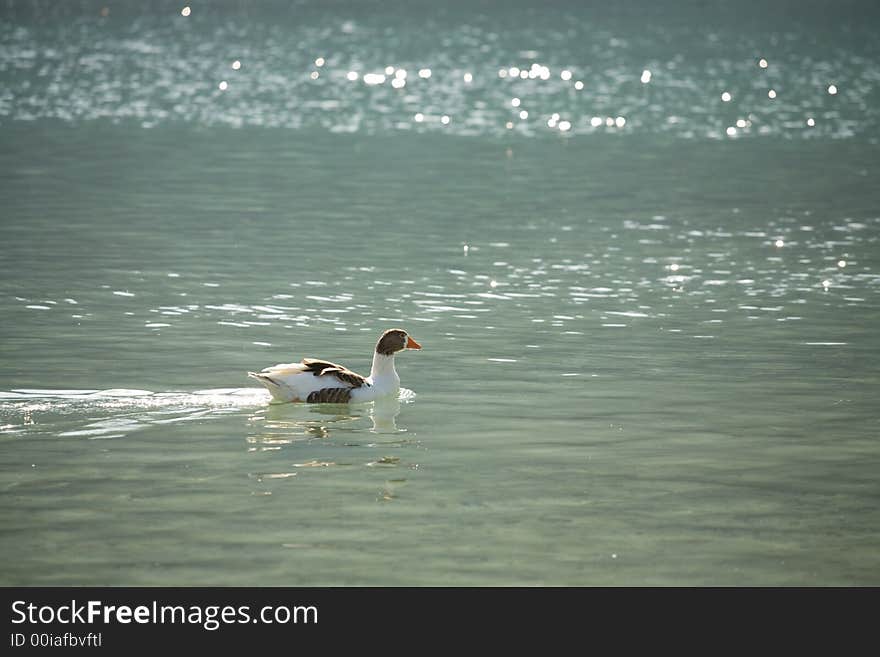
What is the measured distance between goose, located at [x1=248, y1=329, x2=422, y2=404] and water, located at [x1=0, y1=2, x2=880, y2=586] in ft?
0.77

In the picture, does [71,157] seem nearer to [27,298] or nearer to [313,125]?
[313,125]

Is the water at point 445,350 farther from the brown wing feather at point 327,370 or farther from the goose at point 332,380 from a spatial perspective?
the brown wing feather at point 327,370

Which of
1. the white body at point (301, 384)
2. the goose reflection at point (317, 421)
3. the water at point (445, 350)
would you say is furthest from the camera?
A: the white body at point (301, 384)

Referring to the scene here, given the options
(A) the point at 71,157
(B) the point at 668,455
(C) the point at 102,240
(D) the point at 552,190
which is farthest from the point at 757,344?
(A) the point at 71,157

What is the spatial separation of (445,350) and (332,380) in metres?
3.81

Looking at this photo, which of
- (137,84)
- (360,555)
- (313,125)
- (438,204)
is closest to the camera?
(360,555)

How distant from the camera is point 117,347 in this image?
2017 cm

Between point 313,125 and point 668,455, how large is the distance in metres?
41.9

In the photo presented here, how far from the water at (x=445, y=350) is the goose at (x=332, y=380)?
234mm

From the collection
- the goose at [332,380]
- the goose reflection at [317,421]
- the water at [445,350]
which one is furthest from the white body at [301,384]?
the water at [445,350]

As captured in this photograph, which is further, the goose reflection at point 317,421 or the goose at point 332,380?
the goose at point 332,380

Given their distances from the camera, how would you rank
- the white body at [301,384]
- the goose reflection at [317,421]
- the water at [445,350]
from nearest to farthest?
1. the water at [445,350]
2. the goose reflection at [317,421]
3. the white body at [301,384]

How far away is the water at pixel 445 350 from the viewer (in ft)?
42.4

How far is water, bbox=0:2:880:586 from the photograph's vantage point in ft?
42.4
